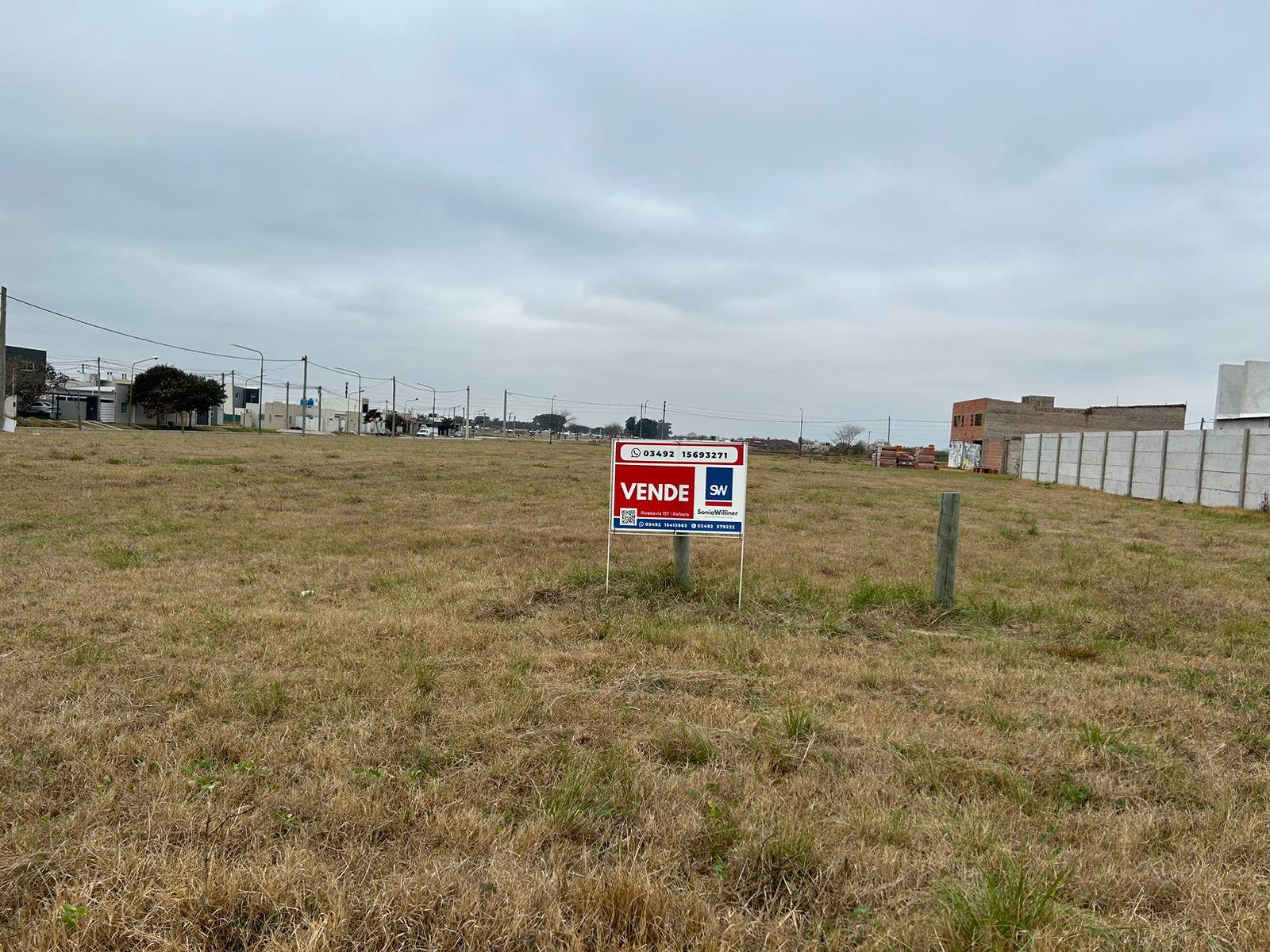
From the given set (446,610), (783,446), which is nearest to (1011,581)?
(446,610)

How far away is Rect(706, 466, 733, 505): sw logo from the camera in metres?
7.62

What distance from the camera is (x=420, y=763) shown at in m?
3.68

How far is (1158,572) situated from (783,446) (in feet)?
291

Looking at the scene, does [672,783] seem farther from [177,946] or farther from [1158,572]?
[1158,572]

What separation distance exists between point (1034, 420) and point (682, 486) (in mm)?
75138

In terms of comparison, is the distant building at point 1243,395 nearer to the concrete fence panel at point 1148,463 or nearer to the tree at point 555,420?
the concrete fence panel at point 1148,463

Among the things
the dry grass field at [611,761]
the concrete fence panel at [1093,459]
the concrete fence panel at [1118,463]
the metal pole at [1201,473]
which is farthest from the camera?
the concrete fence panel at [1093,459]

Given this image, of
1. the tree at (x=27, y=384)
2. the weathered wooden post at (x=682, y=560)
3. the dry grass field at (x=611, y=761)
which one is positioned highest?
the tree at (x=27, y=384)

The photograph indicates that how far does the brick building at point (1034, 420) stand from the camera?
2793 inches

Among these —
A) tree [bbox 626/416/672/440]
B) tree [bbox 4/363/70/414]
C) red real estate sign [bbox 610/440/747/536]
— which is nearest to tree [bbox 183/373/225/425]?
tree [bbox 4/363/70/414]

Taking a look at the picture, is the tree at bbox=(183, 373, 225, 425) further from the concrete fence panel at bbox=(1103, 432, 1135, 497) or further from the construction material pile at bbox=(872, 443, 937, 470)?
the concrete fence panel at bbox=(1103, 432, 1135, 497)

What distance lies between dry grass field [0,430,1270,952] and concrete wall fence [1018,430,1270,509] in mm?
19436

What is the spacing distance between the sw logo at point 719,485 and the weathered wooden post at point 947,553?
2.17 metres

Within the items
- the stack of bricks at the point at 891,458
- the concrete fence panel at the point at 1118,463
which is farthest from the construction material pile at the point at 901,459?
the concrete fence panel at the point at 1118,463
